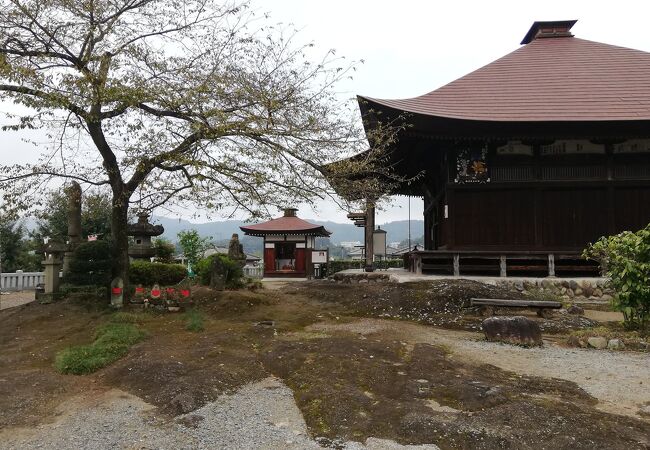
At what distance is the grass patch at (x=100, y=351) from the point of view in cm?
570

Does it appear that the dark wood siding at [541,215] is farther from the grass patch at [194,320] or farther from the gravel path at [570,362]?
the grass patch at [194,320]

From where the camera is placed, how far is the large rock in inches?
275

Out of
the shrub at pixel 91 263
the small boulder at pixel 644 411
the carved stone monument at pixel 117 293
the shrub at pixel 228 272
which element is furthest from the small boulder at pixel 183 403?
the shrub at pixel 228 272

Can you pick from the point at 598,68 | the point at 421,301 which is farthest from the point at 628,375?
the point at 598,68

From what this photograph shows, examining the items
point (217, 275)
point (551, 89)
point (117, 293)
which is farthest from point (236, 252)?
point (551, 89)

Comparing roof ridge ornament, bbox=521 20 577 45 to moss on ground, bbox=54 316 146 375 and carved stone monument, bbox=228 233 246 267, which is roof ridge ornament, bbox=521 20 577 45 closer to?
carved stone monument, bbox=228 233 246 267

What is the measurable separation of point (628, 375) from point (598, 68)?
13.1 meters

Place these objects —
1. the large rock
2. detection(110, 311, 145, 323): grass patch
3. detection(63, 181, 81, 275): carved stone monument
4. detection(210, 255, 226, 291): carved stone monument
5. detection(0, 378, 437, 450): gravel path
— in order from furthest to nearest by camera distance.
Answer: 1. detection(210, 255, 226, 291): carved stone monument
2. detection(63, 181, 81, 275): carved stone monument
3. detection(110, 311, 145, 323): grass patch
4. the large rock
5. detection(0, 378, 437, 450): gravel path

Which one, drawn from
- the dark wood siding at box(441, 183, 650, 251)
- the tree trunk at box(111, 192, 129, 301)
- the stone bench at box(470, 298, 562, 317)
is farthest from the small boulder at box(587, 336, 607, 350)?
the tree trunk at box(111, 192, 129, 301)

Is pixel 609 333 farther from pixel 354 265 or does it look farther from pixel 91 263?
pixel 354 265

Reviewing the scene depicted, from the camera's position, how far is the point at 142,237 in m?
12.2

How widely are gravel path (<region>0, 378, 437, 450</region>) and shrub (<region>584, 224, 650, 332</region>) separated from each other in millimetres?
5743

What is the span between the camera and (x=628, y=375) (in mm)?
5449

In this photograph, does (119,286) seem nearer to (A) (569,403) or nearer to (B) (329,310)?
(B) (329,310)
